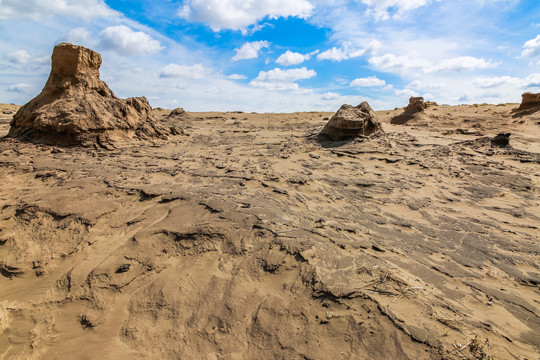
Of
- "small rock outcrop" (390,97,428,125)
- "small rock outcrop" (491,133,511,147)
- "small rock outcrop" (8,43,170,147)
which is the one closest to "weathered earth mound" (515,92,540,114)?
"small rock outcrop" (390,97,428,125)

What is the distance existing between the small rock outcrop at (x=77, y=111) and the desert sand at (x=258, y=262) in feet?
2.67

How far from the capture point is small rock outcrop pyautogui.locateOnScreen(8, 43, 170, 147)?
18.4ft

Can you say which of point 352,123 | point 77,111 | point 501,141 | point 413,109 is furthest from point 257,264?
point 413,109

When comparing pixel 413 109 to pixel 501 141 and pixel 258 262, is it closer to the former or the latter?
pixel 501 141

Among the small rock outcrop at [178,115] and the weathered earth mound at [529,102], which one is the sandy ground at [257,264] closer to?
the small rock outcrop at [178,115]

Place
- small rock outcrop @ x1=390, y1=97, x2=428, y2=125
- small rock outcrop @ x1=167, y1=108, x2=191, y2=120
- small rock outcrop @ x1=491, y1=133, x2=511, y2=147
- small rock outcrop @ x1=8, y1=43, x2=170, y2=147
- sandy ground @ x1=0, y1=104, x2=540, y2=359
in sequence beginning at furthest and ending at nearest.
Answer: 1. small rock outcrop @ x1=390, y1=97, x2=428, y2=125
2. small rock outcrop @ x1=167, y1=108, x2=191, y2=120
3. small rock outcrop @ x1=491, y1=133, x2=511, y2=147
4. small rock outcrop @ x1=8, y1=43, x2=170, y2=147
5. sandy ground @ x1=0, y1=104, x2=540, y2=359

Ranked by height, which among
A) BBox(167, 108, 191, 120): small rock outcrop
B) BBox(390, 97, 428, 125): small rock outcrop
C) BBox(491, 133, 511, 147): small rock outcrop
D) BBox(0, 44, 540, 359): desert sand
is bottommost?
BBox(0, 44, 540, 359): desert sand

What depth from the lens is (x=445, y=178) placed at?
16.8ft

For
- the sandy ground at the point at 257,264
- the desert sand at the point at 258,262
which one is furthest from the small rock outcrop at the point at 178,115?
the sandy ground at the point at 257,264

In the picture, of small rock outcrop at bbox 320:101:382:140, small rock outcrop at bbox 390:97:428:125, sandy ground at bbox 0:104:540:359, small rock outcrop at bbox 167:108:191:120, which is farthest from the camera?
small rock outcrop at bbox 390:97:428:125

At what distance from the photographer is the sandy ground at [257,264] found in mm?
1828

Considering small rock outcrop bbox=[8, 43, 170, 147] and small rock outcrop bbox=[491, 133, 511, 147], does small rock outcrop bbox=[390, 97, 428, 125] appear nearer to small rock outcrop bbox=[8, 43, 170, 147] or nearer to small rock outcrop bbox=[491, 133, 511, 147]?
small rock outcrop bbox=[491, 133, 511, 147]

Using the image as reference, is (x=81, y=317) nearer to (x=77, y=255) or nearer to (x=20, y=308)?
(x=20, y=308)

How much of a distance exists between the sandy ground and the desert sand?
0.01 m
